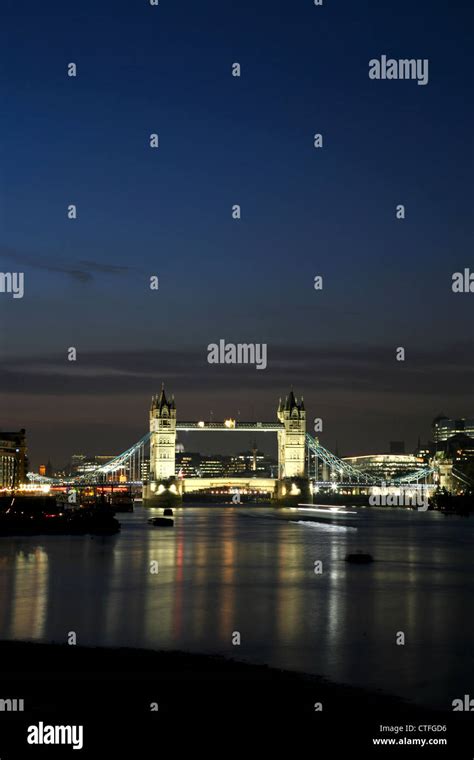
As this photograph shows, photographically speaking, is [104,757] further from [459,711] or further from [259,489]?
[259,489]

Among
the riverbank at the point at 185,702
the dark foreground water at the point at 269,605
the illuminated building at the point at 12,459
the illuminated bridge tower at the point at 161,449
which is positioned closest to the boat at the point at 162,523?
the dark foreground water at the point at 269,605

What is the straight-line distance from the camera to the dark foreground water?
79.7 feet

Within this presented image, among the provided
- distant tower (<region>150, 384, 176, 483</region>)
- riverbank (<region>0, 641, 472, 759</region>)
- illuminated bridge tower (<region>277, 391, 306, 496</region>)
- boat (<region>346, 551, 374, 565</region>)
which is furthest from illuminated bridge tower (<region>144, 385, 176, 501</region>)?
riverbank (<region>0, 641, 472, 759</region>)

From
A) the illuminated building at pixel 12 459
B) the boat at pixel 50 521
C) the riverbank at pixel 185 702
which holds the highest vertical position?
the illuminated building at pixel 12 459

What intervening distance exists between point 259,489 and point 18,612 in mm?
153124

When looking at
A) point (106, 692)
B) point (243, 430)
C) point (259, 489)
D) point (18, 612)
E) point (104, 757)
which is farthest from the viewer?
point (259, 489)

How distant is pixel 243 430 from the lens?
488 ft

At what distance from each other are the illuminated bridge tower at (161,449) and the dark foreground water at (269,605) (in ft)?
286

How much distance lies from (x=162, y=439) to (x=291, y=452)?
19389mm

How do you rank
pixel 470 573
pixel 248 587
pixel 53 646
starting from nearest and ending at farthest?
1. pixel 53 646
2. pixel 248 587
3. pixel 470 573

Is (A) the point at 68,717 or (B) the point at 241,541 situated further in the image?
(B) the point at 241,541

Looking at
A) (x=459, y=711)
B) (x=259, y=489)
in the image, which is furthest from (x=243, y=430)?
(x=459, y=711)

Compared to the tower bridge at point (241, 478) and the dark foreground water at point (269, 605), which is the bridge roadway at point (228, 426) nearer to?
the tower bridge at point (241, 478)

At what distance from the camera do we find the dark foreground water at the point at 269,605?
24297mm
